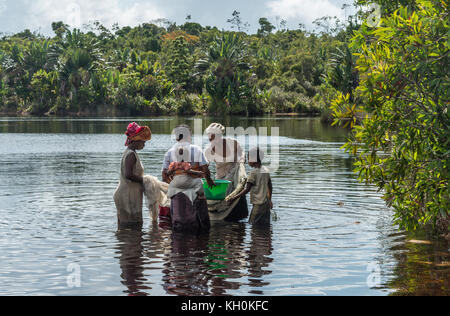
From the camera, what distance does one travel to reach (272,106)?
86250 mm

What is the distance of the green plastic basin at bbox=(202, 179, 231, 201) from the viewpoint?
10.6m

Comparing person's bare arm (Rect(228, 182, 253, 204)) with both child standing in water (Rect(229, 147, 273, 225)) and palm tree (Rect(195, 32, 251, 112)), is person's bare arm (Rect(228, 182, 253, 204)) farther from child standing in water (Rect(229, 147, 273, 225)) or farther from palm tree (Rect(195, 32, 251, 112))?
palm tree (Rect(195, 32, 251, 112))

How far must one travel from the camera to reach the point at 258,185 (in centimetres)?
1045

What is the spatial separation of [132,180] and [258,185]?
6.83 ft

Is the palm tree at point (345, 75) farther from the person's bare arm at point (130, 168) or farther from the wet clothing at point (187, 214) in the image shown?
the wet clothing at point (187, 214)

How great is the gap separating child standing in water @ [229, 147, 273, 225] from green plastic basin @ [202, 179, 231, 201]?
0.76 feet

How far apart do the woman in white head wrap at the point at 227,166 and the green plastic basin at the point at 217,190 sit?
0.77ft

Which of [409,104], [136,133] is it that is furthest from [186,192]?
[409,104]

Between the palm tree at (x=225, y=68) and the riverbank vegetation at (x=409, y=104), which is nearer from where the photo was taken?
the riverbank vegetation at (x=409, y=104)

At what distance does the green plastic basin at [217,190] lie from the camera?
10627 millimetres

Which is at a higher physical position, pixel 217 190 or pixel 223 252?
pixel 217 190

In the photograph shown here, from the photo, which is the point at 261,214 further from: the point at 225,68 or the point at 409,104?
the point at 225,68

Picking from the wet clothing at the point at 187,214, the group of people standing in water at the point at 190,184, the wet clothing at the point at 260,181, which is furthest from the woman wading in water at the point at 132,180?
→ the wet clothing at the point at 260,181

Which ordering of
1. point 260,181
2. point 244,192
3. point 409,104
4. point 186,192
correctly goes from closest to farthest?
point 409,104, point 186,192, point 260,181, point 244,192
